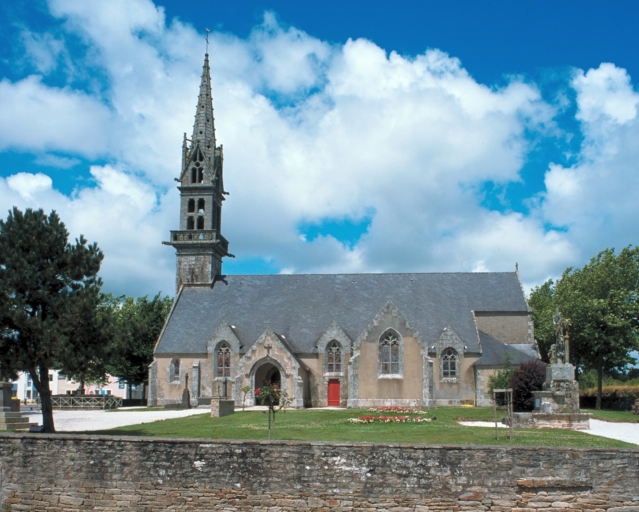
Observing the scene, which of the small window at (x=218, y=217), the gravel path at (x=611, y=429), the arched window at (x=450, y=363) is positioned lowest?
the gravel path at (x=611, y=429)

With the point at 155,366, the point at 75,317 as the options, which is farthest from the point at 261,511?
the point at 155,366

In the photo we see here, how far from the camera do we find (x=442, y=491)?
13719mm

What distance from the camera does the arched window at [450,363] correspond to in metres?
44.6

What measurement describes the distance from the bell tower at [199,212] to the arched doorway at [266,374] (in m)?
9.89

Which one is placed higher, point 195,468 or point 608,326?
point 608,326

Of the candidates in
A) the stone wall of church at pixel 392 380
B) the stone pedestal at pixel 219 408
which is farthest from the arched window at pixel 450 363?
the stone pedestal at pixel 219 408

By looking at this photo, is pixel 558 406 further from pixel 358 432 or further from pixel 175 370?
pixel 175 370

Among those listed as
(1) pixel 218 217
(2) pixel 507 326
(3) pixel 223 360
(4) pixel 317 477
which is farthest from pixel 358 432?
(1) pixel 218 217

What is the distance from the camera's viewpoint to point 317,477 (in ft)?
45.9

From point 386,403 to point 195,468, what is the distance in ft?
100

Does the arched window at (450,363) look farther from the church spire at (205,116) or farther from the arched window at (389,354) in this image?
the church spire at (205,116)

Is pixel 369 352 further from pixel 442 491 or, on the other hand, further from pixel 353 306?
pixel 442 491

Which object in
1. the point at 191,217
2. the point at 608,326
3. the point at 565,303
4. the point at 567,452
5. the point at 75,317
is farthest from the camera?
the point at 191,217

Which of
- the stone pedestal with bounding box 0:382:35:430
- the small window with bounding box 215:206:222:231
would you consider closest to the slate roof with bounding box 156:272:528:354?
the small window with bounding box 215:206:222:231
